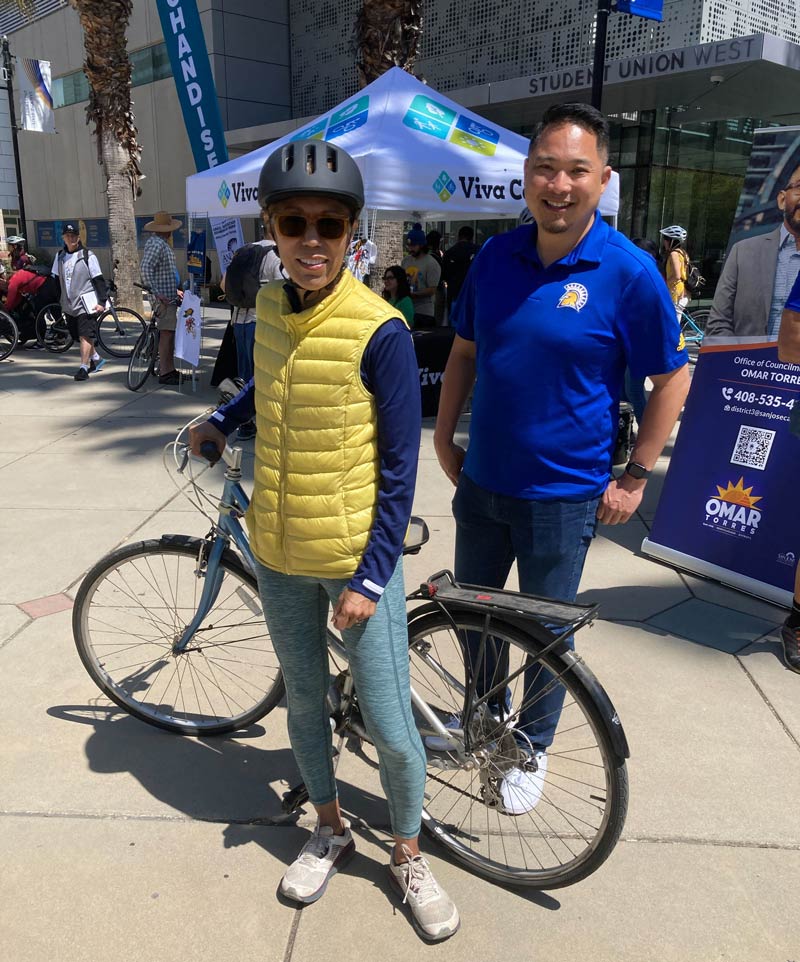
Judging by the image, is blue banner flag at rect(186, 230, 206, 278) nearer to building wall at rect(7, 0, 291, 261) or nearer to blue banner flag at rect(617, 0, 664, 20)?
blue banner flag at rect(617, 0, 664, 20)

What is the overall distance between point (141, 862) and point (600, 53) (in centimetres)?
886

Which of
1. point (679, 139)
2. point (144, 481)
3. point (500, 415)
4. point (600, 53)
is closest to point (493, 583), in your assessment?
point (500, 415)

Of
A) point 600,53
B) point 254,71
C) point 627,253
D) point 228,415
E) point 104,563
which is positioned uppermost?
point 254,71

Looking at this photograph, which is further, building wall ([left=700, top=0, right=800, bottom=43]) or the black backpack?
building wall ([left=700, top=0, right=800, bottom=43])

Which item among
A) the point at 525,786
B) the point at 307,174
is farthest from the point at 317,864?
the point at 307,174

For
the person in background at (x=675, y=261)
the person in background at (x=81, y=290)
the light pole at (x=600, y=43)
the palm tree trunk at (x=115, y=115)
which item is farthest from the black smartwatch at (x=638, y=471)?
the palm tree trunk at (x=115, y=115)

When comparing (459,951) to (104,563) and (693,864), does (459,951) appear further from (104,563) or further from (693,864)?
(104,563)

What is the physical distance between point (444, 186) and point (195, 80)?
5620mm

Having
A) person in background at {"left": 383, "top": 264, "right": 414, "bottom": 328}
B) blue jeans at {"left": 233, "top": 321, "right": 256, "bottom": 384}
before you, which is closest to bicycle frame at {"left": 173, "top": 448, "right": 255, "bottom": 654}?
blue jeans at {"left": 233, "top": 321, "right": 256, "bottom": 384}

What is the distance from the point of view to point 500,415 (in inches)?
87.0

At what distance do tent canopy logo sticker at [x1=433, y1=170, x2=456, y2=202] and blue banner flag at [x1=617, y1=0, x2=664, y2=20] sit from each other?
2912 mm

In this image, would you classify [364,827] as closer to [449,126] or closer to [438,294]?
[449,126]

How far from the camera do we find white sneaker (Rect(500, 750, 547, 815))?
7.90 feet

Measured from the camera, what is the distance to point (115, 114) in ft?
49.8
